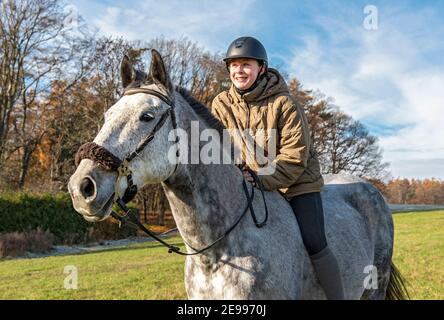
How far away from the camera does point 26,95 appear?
31.4 m

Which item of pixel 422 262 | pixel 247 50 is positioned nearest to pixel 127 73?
pixel 247 50

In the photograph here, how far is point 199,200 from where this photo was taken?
3.12 metres

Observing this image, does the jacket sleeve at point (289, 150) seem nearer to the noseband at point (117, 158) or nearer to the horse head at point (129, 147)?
the horse head at point (129, 147)

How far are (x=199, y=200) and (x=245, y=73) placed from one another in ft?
4.54

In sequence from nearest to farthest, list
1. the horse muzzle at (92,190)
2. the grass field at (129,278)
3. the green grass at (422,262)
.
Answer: the horse muzzle at (92,190) → the green grass at (422,262) → the grass field at (129,278)

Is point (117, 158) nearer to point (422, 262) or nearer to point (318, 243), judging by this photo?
point (318, 243)

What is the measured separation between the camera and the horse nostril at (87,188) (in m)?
2.48

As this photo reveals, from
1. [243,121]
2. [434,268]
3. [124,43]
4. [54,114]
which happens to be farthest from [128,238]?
[243,121]

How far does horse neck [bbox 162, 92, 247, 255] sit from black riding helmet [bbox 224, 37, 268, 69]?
0.91 m

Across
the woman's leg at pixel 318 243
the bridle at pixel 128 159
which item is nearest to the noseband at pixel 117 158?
the bridle at pixel 128 159

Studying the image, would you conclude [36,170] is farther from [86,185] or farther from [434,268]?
[86,185]

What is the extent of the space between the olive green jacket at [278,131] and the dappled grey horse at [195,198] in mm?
213

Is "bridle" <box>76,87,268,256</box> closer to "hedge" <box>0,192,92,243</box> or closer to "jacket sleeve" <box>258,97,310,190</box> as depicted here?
"jacket sleeve" <box>258,97,310,190</box>
